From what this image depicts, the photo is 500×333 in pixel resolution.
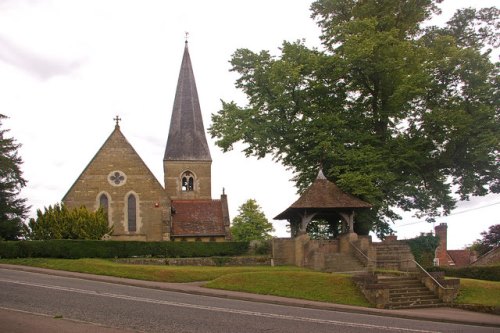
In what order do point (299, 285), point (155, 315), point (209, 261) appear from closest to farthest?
1. point (155, 315)
2. point (299, 285)
3. point (209, 261)

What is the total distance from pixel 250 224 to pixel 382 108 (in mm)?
45382

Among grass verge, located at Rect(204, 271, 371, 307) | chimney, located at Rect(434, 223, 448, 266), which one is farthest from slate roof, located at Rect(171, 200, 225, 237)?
grass verge, located at Rect(204, 271, 371, 307)

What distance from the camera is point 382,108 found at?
35.1 m

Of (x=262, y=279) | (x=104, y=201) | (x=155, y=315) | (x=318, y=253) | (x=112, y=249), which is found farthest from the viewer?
(x=104, y=201)

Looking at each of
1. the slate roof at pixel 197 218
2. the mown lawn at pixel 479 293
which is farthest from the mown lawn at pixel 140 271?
the slate roof at pixel 197 218

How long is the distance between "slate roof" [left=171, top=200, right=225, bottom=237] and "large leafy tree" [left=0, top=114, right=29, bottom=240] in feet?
43.0

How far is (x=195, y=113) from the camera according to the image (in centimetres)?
6088

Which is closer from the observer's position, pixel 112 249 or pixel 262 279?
pixel 262 279

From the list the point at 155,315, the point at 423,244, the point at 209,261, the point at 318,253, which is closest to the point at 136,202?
the point at 209,261

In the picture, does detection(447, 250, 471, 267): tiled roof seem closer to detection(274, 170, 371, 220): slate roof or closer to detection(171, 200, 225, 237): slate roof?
detection(171, 200, 225, 237): slate roof

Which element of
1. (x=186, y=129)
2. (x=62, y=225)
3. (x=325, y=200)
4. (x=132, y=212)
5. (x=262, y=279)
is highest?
(x=186, y=129)

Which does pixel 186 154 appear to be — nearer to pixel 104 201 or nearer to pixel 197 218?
pixel 197 218

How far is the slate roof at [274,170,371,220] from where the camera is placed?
3141cm

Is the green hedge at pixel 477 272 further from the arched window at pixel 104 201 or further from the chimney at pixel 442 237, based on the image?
the arched window at pixel 104 201
